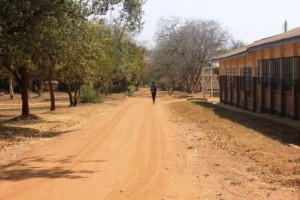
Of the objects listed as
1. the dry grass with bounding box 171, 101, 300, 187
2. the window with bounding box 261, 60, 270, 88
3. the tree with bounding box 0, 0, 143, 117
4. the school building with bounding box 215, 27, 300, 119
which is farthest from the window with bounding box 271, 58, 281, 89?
the tree with bounding box 0, 0, 143, 117

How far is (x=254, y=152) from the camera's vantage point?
517 inches

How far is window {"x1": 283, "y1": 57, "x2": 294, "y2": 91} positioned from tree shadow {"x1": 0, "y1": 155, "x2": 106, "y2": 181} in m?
12.4

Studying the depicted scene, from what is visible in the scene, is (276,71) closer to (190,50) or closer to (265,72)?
(265,72)

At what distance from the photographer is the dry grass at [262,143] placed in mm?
10440

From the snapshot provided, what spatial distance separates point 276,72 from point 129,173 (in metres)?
15.5

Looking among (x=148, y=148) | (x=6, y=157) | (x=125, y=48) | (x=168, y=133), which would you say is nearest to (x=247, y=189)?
(x=148, y=148)

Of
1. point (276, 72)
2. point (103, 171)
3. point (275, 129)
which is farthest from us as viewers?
point (276, 72)

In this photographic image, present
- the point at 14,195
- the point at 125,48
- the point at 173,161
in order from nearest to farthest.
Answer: the point at 14,195, the point at 173,161, the point at 125,48

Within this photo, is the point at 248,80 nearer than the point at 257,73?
No

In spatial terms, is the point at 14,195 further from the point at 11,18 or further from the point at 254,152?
the point at 11,18

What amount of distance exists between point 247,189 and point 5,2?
10233mm

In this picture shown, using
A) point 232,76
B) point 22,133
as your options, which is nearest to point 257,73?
point 232,76

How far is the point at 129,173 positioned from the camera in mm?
10633

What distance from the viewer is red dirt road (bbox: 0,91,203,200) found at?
884 cm
